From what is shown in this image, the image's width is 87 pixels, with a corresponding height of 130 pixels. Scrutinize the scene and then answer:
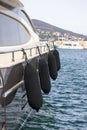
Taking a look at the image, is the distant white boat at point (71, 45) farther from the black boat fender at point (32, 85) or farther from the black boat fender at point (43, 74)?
the black boat fender at point (32, 85)

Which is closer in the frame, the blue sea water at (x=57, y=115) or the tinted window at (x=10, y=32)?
the tinted window at (x=10, y=32)

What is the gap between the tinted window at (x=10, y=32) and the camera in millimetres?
9951

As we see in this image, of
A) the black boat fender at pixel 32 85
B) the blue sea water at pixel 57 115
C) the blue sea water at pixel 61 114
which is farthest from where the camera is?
the blue sea water at pixel 61 114

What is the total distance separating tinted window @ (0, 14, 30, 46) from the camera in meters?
9.95

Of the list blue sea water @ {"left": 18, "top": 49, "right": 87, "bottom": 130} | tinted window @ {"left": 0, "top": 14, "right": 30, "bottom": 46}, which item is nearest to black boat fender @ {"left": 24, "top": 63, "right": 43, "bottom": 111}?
tinted window @ {"left": 0, "top": 14, "right": 30, "bottom": 46}

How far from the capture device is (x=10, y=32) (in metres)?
10.5

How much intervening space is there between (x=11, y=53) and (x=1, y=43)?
0.86 metres

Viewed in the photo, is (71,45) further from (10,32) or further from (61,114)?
(10,32)

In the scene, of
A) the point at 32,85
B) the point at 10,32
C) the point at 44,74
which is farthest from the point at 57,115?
the point at 32,85

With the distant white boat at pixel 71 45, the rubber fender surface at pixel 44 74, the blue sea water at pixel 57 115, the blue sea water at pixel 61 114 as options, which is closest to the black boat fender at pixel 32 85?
the blue sea water at pixel 57 115

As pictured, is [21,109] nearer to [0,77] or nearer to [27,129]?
[27,129]

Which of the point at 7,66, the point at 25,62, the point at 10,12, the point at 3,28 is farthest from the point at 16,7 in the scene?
the point at 7,66

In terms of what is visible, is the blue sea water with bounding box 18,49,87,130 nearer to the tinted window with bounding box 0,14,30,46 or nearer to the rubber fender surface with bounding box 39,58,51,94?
the rubber fender surface with bounding box 39,58,51,94

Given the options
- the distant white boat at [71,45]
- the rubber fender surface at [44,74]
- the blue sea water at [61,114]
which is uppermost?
the rubber fender surface at [44,74]
